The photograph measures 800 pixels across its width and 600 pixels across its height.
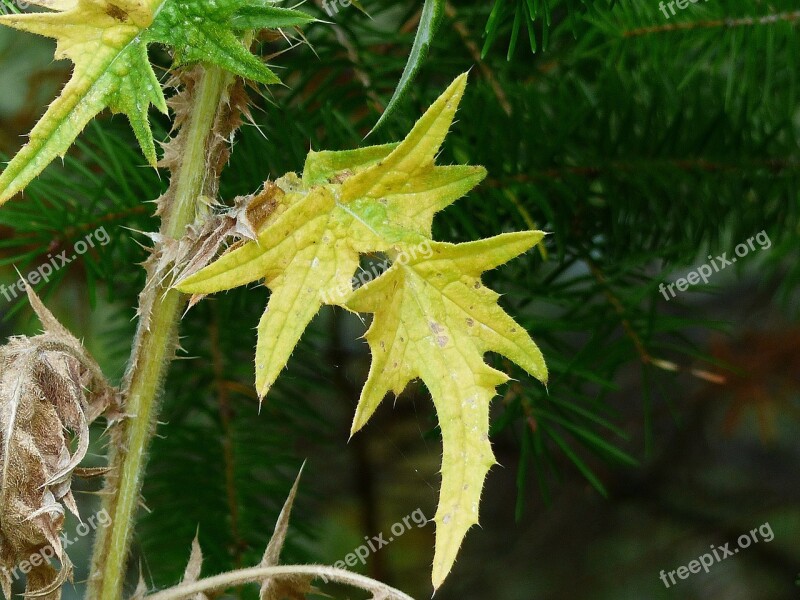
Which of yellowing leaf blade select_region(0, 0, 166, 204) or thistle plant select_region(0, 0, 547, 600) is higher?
yellowing leaf blade select_region(0, 0, 166, 204)


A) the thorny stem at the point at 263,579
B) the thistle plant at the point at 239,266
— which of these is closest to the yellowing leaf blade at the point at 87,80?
the thistle plant at the point at 239,266

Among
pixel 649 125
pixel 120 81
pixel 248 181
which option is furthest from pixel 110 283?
pixel 649 125

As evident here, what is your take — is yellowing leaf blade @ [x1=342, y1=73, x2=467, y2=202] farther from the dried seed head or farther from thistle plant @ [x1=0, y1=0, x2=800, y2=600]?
the dried seed head

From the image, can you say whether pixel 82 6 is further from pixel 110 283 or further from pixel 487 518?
pixel 487 518

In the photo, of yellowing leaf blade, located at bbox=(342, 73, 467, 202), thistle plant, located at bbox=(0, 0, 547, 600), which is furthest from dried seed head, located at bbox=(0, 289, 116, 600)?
yellowing leaf blade, located at bbox=(342, 73, 467, 202)

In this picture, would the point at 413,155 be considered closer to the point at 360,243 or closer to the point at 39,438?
the point at 360,243

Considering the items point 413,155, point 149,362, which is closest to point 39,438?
point 149,362
